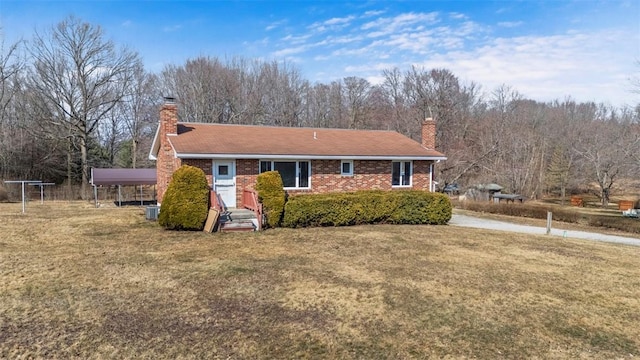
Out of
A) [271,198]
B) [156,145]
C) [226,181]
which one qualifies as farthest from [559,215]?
[156,145]

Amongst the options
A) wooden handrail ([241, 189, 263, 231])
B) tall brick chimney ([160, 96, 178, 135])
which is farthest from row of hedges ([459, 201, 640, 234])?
tall brick chimney ([160, 96, 178, 135])

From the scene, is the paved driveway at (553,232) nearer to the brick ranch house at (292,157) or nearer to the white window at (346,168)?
the brick ranch house at (292,157)

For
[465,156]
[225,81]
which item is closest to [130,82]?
[225,81]

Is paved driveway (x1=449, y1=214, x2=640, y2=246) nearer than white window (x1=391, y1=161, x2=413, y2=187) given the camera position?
Yes

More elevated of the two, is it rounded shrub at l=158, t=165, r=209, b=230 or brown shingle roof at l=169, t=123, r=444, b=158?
brown shingle roof at l=169, t=123, r=444, b=158

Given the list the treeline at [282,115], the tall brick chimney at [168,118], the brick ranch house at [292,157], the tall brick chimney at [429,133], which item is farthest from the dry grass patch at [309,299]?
the treeline at [282,115]

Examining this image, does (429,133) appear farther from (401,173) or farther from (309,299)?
(309,299)

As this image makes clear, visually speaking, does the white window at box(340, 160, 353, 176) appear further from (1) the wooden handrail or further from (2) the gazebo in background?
(2) the gazebo in background

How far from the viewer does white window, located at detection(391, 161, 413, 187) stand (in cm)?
1747

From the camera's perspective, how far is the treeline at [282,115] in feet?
93.2

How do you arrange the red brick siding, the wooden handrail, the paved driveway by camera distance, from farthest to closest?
the red brick siding, the paved driveway, the wooden handrail

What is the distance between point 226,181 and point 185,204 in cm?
316

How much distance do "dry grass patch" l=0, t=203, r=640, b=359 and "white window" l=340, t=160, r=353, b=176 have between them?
6256 millimetres

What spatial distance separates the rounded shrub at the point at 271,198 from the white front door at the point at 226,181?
98.9 inches
